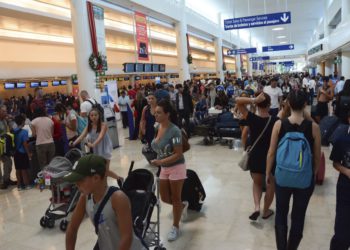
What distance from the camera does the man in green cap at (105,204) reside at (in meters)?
1.98

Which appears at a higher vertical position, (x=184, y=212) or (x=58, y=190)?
(x=58, y=190)

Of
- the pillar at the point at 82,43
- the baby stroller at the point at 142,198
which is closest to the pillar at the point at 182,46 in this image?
the pillar at the point at 82,43

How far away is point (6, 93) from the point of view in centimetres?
1797

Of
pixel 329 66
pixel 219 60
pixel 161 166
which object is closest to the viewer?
pixel 161 166

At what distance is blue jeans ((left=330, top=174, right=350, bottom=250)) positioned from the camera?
264 centimetres

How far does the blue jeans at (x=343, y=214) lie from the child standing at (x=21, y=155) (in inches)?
217

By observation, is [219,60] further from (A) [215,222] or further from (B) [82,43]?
(A) [215,222]

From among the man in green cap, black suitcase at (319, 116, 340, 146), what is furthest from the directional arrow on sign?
the man in green cap

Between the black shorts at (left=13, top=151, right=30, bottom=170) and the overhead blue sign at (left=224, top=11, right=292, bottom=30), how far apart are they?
39.0 feet

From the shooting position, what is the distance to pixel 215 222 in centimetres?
445

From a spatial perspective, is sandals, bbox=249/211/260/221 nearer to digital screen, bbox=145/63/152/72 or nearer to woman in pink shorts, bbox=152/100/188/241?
woman in pink shorts, bbox=152/100/188/241

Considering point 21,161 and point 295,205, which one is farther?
point 21,161

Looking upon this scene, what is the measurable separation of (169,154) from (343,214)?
5.84ft

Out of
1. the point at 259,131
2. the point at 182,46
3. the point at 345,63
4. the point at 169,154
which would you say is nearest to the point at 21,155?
the point at 169,154
